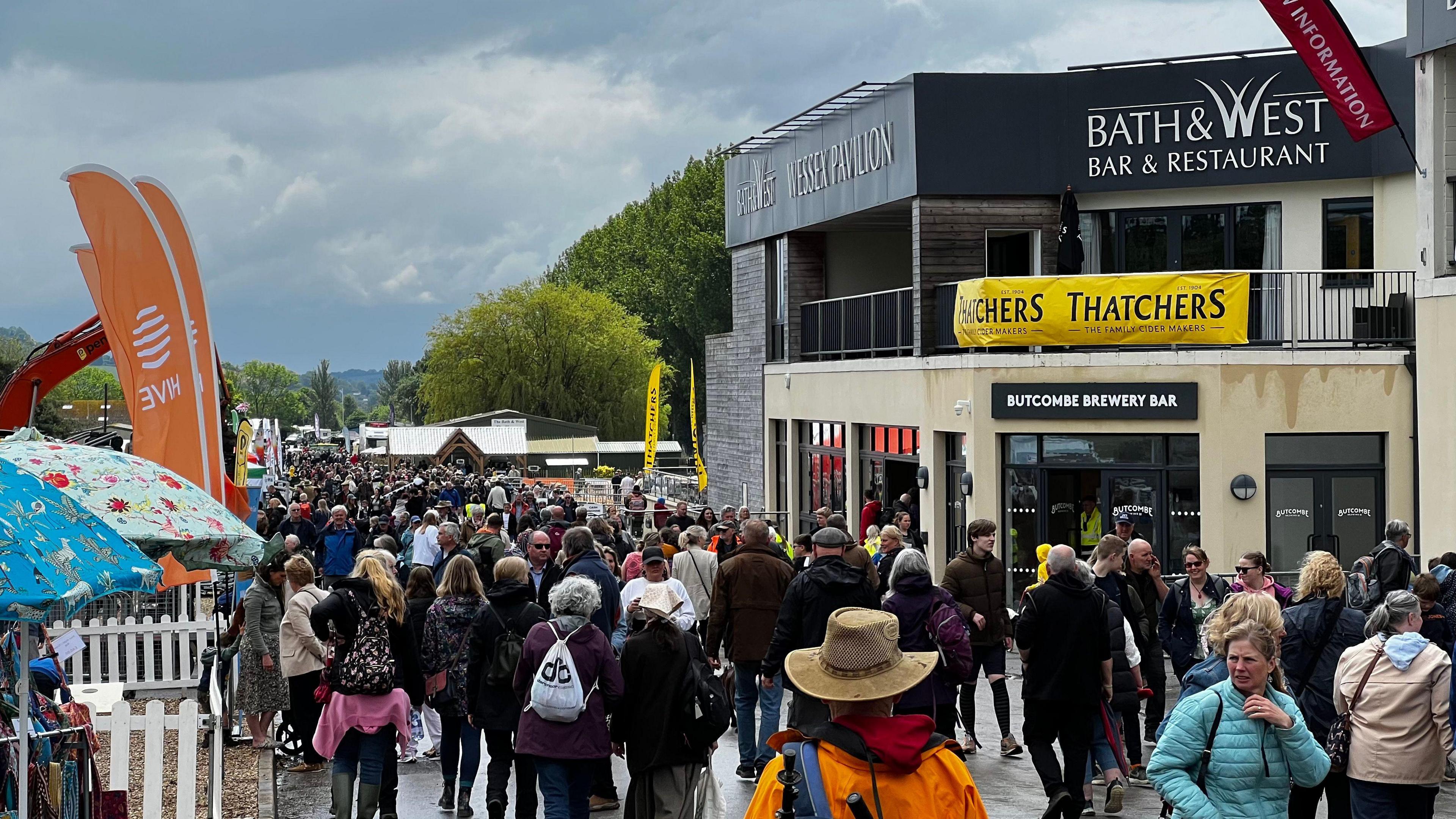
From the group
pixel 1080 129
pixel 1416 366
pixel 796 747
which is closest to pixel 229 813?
pixel 796 747

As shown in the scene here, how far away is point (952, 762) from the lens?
4.43 metres

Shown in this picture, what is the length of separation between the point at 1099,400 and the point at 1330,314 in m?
3.39

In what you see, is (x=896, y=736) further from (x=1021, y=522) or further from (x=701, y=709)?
(x=1021, y=522)

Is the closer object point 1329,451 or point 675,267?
point 1329,451

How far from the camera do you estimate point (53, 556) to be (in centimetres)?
654

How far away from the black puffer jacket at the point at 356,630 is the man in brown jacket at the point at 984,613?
13.2 feet

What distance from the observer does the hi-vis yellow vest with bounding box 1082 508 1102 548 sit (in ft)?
66.1

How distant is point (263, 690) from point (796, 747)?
26.3 feet

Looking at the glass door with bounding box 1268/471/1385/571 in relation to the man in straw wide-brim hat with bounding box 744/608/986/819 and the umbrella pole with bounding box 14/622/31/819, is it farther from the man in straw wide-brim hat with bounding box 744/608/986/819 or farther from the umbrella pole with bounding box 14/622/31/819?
the man in straw wide-brim hat with bounding box 744/608/986/819

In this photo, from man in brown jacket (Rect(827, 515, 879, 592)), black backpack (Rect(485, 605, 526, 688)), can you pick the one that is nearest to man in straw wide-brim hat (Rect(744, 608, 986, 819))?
black backpack (Rect(485, 605, 526, 688))

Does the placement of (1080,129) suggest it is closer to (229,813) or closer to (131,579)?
(229,813)

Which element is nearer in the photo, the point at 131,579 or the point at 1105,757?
the point at 131,579

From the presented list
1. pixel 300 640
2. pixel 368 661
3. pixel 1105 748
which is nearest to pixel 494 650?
pixel 368 661

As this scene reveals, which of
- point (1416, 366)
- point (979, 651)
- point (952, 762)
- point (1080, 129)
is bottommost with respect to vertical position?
point (979, 651)
